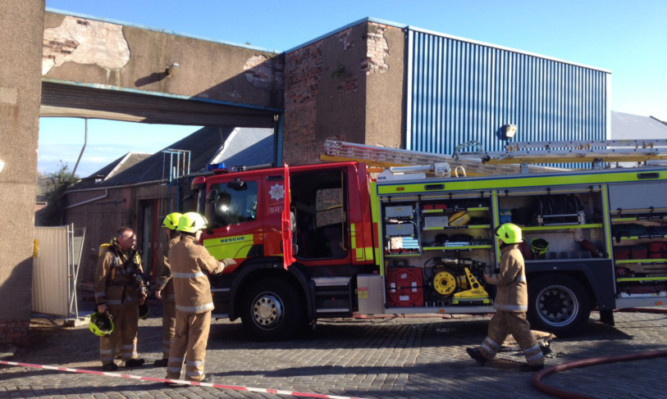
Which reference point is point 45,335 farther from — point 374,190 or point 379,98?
point 379,98

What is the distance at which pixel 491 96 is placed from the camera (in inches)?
614

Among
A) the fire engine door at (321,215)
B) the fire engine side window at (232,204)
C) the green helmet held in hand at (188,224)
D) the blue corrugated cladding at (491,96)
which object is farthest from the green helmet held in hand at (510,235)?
the blue corrugated cladding at (491,96)

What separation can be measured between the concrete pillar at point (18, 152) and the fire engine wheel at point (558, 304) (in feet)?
25.5

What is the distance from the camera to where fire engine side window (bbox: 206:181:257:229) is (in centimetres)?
930

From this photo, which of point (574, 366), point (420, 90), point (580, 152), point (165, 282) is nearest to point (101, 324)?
point (165, 282)

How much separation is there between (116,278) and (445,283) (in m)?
4.63

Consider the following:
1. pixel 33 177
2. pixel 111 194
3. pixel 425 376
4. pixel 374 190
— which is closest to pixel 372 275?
pixel 374 190

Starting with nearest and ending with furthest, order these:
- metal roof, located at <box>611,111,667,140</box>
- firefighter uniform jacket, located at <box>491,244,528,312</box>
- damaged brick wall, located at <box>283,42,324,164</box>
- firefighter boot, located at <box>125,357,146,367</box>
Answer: firefighter uniform jacket, located at <box>491,244,528,312</box> < firefighter boot, located at <box>125,357,146,367</box> < damaged brick wall, located at <box>283,42,324,164</box> < metal roof, located at <box>611,111,667,140</box>

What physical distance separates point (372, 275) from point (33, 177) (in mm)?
5661

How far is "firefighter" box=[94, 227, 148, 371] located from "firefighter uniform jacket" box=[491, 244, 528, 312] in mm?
4471

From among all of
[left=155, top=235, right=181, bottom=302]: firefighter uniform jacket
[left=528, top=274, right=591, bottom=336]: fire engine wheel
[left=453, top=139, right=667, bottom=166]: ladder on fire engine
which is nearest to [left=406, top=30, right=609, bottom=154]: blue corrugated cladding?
[left=453, top=139, right=667, bottom=166]: ladder on fire engine

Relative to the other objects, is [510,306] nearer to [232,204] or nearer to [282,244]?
[282,244]

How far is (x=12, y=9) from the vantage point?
9.48 meters

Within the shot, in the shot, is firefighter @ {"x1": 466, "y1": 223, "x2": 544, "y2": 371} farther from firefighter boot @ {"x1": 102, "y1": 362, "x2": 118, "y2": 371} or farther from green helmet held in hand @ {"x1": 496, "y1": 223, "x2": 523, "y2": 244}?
firefighter boot @ {"x1": 102, "y1": 362, "x2": 118, "y2": 371}
